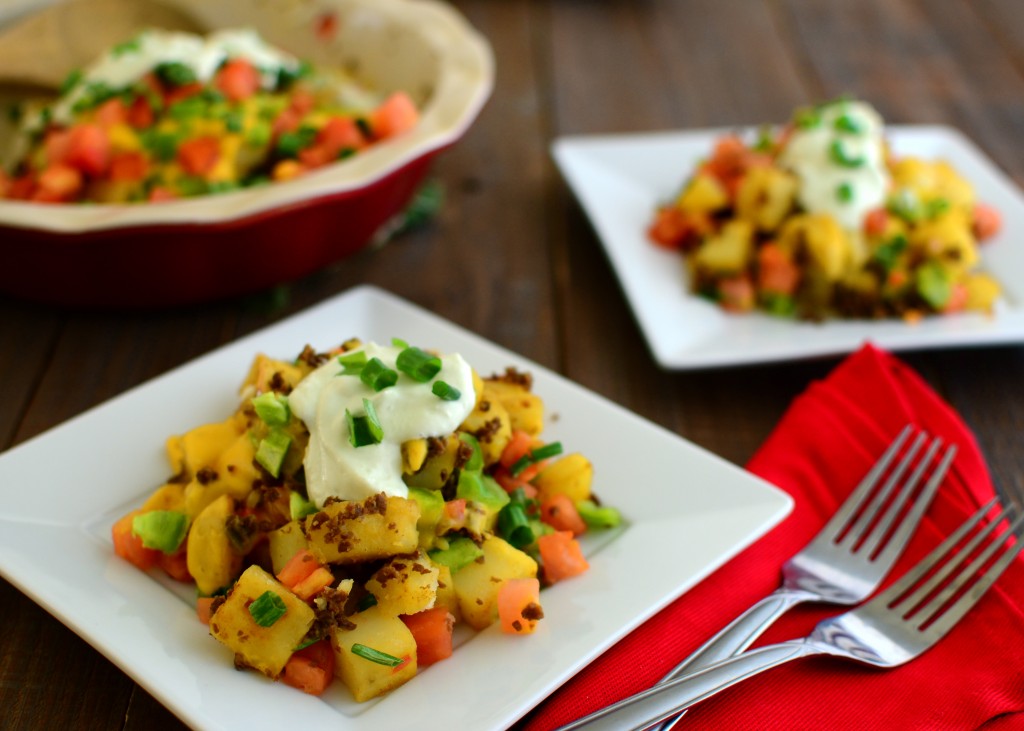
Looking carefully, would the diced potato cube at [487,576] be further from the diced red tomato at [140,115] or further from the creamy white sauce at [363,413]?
the diced red tomato at [140,115]

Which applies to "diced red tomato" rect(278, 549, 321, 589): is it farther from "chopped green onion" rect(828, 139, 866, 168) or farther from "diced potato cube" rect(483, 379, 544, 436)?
"chopped green onion" rect(828, 139, 866, 168)

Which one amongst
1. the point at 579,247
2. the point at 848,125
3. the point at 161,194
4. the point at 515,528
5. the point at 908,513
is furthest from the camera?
the point at 579,247

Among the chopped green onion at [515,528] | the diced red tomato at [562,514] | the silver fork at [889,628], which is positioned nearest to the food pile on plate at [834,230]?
the silver fork at [889,628]

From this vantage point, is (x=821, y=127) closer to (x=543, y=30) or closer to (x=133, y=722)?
(x=543, y=30)

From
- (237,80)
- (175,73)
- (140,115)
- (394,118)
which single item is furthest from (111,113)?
(394,118)

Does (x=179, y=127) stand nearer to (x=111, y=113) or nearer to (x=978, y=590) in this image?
(x=111, y=113)

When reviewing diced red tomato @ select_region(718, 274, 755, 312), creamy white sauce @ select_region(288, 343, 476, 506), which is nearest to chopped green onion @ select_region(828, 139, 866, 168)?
diced red tomato @ select_region(718, 274, 755, 312)
